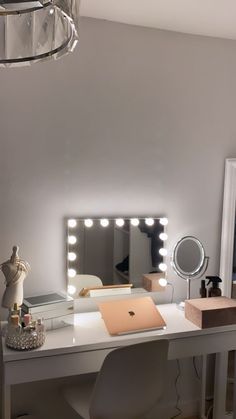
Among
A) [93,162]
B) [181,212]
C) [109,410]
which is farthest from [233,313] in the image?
[93,162]

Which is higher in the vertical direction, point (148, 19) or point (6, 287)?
point (148, 19)

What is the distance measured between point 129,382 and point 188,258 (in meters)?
0.88

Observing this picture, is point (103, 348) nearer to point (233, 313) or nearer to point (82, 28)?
point (233, 313)

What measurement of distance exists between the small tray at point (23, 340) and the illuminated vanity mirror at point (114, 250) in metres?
0.48

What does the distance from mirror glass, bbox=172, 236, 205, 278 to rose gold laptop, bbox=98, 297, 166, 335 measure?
278 millimetres

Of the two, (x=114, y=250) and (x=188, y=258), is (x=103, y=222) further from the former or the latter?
(x=188, y=258)

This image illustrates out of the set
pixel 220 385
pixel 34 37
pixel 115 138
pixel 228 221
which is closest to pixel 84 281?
pixel 115 138

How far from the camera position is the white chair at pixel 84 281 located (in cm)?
234

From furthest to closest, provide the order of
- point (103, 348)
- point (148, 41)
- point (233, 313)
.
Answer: point (148, 41) → point (233, 313) → point (103, 348)

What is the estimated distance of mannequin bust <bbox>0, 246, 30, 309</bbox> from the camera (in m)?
2.01

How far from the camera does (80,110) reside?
7.48ft

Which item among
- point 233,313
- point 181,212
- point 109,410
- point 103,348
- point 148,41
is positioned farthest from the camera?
point 181,212

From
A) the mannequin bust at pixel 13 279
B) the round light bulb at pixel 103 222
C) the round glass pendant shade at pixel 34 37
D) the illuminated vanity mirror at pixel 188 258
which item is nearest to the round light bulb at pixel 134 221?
the round light bulb at pixel 103 222

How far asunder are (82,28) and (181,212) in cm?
116
